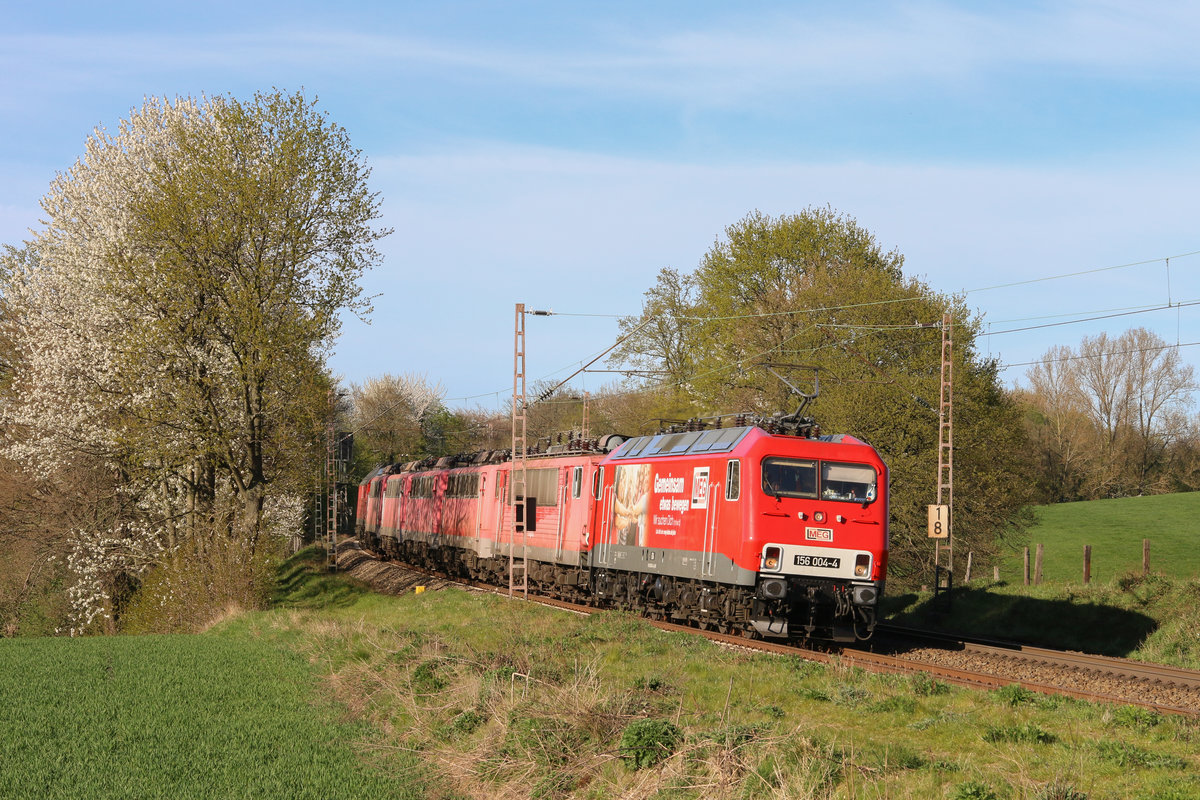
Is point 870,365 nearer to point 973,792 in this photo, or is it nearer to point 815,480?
point 815,480

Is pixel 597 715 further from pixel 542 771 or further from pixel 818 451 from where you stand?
pixel 818 451

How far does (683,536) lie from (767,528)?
9.34ft

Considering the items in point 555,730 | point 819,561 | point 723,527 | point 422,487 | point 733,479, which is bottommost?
point 555,730

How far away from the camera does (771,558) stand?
17.0m

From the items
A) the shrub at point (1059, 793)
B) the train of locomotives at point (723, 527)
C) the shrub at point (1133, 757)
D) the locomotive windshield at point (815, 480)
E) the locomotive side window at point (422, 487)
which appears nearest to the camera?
the shrub at point (1059, 793)

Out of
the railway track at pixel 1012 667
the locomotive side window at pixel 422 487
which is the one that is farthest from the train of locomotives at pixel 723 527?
the locomotive side window at pixel 422 487

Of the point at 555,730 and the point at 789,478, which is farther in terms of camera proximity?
the point at 789,478

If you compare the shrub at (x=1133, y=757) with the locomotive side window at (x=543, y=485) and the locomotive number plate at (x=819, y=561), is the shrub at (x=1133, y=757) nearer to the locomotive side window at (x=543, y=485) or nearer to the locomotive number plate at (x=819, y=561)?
the locomotive number plate at (x=819, y=561)

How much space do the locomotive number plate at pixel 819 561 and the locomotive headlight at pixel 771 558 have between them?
32 cm

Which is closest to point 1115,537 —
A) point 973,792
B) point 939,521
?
point 939,521

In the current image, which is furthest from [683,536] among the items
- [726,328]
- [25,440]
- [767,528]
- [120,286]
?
[726,328]

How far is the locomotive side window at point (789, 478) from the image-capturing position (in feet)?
56.3

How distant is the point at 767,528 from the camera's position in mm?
17047

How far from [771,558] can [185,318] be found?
17.9 m
